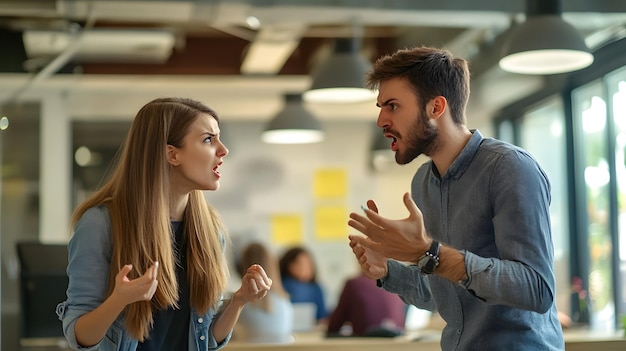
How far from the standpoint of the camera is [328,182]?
9430 mm

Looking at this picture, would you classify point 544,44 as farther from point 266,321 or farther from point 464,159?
point 464,159

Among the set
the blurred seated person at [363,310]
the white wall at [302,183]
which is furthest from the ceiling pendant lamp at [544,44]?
the white wall at [302,183]

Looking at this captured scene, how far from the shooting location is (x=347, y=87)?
536 centimetres

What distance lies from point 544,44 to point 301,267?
3758mm

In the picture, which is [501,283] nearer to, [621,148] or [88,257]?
[88,257]

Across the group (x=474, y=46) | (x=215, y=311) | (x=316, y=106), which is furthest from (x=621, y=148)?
(x=215, y=311)

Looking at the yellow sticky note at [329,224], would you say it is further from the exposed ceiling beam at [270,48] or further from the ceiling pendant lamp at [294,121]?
the ceiling pendant lamp at [294,121]

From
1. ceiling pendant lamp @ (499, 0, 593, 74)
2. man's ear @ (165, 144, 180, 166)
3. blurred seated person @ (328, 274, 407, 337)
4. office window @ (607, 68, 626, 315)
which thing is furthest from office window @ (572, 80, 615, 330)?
man's ear @ (165, 144, 180, 166)

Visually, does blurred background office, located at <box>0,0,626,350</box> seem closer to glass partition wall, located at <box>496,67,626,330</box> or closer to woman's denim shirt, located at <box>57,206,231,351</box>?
glass partition wall, located at <box>496,67,626,330</box>

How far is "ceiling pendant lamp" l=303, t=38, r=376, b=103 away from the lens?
5.38 m

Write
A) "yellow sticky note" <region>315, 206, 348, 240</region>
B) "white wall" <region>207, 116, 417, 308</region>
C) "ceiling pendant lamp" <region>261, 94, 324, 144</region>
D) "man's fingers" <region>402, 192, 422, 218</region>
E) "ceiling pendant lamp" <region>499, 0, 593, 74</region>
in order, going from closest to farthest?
1. "man's fingers" <region>402, 192, 422, 218</region>
2. "ceiling pendant lamp" <region>499, 0, 593, 74</region>
3. "ceiling pendant lamp" <region>261, 94, 324, 144</region>
4. "white wall" <region>207, 116, 417, 308</region>
5. "yellow sticky note" <region>315, 206, 348, 240</region>

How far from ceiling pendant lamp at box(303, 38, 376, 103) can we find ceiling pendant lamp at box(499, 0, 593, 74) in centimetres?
94

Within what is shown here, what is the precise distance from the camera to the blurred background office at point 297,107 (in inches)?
221

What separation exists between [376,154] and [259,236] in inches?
57.6
